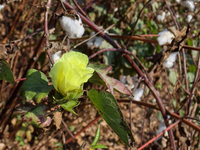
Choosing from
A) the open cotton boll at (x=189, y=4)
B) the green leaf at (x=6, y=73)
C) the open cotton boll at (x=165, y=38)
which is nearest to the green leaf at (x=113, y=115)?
the green leaf at (x=6, y=73)

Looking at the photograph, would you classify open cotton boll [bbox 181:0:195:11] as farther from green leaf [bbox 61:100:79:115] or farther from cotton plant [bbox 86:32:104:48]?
green leaf [bbox 61:100:79:115]

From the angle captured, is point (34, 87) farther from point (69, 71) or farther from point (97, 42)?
point (97, 42)

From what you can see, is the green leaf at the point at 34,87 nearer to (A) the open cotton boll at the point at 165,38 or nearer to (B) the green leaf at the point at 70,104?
(B) the green leaf at the point at 70,104

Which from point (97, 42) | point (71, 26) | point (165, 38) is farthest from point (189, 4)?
point (71, 26)

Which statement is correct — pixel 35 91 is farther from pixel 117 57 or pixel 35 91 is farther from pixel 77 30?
pixel 117 57

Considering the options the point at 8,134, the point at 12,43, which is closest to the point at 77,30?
the point at 12,43

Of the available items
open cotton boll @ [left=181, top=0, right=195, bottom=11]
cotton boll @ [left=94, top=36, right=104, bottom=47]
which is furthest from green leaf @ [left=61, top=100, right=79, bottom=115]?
open cotton boll @ [left=181, top=0, right=195, bottom=11]
